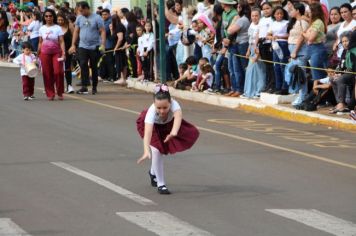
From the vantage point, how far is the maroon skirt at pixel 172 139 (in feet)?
40.1

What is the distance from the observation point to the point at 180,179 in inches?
515

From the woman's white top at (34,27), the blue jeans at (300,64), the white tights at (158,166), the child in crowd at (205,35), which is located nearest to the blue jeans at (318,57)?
the blue jeans at (300,64)

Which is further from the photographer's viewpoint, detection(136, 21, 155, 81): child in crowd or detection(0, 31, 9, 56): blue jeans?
detection(0, 31, 9, 56): blue jeans

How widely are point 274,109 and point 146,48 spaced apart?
699cm

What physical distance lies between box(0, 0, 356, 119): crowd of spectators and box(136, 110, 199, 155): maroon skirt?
6.76 m

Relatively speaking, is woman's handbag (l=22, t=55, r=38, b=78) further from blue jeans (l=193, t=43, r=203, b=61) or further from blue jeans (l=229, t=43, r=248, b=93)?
blue jeans (l=229, t=43, r=248, b=93)

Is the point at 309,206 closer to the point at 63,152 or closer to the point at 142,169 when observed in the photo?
the point at 142,169

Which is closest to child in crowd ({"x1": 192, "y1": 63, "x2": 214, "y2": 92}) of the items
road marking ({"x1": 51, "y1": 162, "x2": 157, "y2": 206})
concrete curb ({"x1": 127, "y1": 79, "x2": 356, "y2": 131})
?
concrete curb ({"x1": 127, "y1": 79, "x2": 356, "y2": 131})

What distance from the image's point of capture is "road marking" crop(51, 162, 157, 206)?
11535 millimetres

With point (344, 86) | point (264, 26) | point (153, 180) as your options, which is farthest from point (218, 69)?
point (153, 180)

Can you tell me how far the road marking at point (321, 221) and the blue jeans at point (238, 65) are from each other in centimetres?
1175

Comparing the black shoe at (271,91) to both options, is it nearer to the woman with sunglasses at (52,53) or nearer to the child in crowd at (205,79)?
the child in crowd at (205,79)

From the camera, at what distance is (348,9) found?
19.5 m

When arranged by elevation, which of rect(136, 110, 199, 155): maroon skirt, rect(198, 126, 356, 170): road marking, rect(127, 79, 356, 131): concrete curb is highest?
rect(136, 110, 199, 155): maroon skirt
